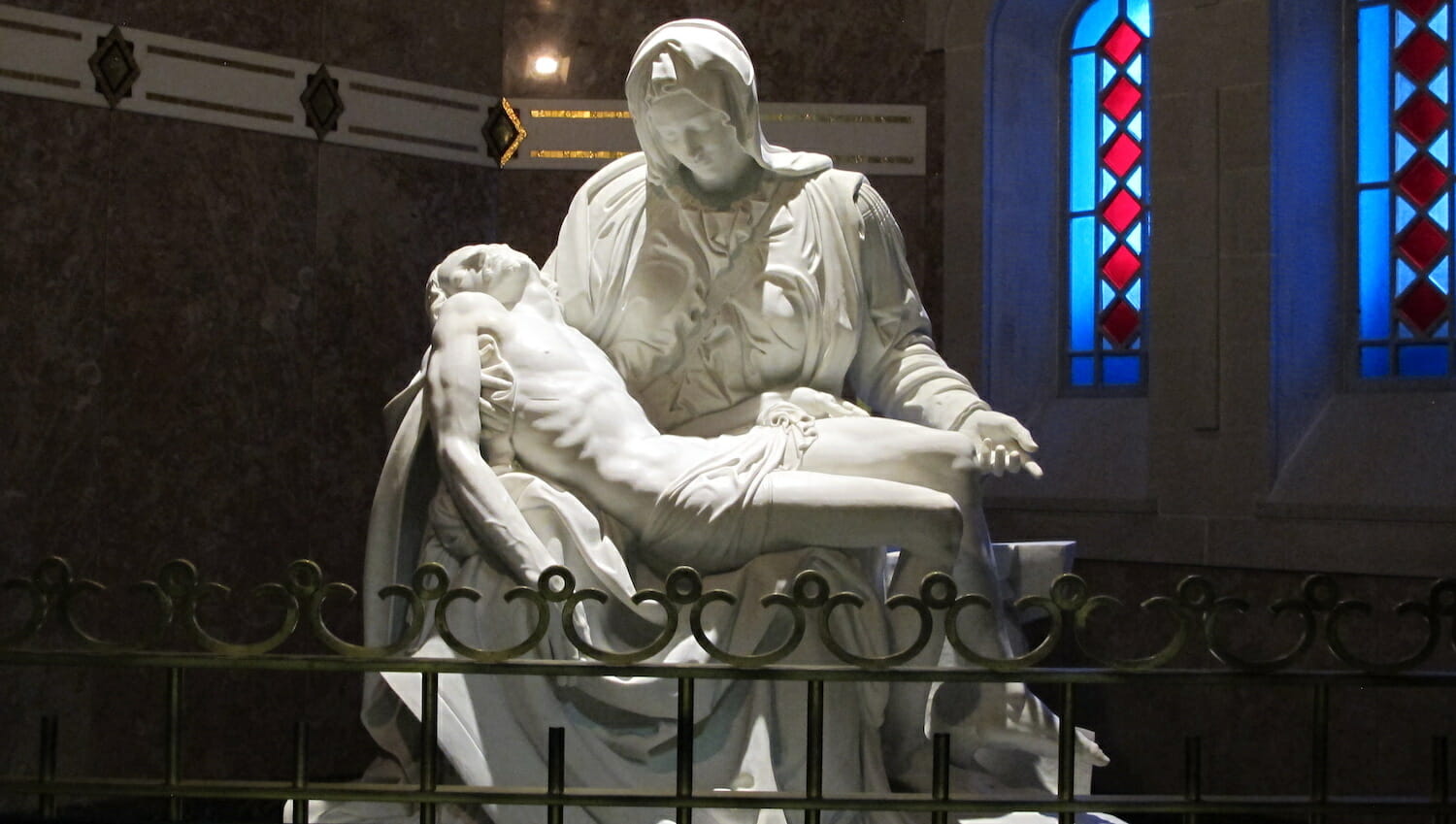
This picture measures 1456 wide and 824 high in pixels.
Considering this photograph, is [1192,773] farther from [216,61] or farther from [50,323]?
[216,61]

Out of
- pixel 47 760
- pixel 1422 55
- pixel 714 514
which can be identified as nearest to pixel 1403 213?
pixel 1422 55

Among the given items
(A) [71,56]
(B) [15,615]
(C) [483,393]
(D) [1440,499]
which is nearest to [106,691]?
(B) [15,615]

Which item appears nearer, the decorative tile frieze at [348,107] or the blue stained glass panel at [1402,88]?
the decorative tile frieze at [348,107]

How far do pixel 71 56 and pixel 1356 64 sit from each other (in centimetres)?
442

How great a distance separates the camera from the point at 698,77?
3.71 meters

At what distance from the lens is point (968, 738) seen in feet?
11.2

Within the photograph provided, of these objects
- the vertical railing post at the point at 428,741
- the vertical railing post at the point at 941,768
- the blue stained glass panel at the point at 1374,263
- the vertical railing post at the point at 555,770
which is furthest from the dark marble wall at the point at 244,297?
the vertical railing post at the point at 941,768

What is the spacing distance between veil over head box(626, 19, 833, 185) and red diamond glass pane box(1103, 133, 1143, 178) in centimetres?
303

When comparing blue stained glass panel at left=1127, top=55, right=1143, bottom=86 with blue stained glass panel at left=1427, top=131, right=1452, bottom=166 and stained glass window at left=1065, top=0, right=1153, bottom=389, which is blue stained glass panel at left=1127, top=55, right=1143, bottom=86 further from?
blue stained glass panel at left=1427, top=131, right=1452, bottom=166

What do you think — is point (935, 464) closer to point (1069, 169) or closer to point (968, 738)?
point (968, 738)

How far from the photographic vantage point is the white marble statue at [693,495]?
3.27 metres

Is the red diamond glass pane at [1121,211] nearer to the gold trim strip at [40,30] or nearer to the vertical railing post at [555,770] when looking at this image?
the gold trim strip at [40,30]

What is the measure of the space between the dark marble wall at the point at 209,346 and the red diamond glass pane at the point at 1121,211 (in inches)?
99.3

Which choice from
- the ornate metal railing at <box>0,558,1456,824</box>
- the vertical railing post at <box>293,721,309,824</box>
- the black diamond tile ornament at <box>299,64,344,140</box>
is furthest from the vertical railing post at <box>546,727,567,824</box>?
the black diamond tile ornament at <box>299,64,344,140</box>
